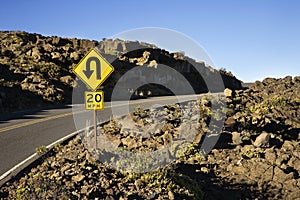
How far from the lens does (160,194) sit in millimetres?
7488

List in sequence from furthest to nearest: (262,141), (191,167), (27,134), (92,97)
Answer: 1. (262,141)
2. (27,134)
3. (191,167)
4. (92,97)

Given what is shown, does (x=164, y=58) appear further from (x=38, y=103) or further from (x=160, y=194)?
(x=160, y=194)

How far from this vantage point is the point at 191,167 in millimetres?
10836

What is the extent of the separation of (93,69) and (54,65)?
2127cm

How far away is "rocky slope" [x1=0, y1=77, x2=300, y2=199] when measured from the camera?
7.27 meters

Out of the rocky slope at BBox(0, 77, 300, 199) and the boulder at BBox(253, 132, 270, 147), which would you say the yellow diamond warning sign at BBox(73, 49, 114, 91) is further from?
the boulder at BBox(253, 132, 270, 147)

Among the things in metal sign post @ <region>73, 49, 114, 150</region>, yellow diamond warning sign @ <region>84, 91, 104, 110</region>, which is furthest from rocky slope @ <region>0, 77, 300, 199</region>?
metal sign post @ <region>73, 49, 114, 150</region>

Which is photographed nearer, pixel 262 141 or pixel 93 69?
pixel 93 69

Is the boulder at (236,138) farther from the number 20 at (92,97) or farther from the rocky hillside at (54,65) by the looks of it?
the rocky hillside at (54,65)

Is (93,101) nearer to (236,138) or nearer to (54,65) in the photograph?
(236,138)

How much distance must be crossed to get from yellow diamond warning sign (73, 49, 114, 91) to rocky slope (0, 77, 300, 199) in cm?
200

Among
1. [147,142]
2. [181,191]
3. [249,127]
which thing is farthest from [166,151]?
[249,127]

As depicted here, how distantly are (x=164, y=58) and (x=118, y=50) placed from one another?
565cm

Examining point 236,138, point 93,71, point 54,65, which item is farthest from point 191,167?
point 54,65
